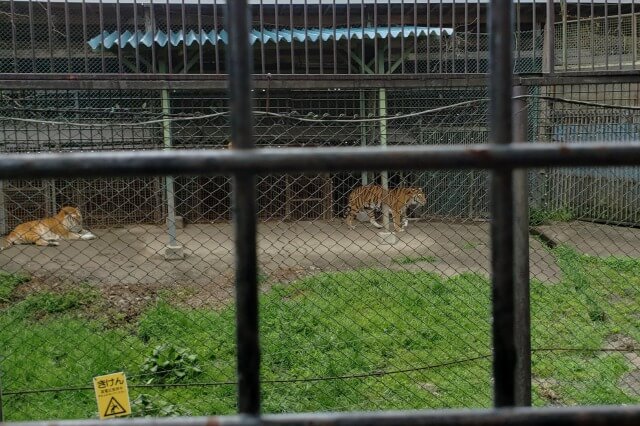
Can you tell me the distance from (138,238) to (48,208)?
2938mm

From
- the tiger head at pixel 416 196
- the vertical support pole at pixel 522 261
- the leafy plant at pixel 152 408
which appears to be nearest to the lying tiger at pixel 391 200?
the tiger head at pixel 416 196

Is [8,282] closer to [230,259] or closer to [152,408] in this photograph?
[230,259]

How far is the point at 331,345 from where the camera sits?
19.7 ft

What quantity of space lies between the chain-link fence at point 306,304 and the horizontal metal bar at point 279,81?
0.65ft

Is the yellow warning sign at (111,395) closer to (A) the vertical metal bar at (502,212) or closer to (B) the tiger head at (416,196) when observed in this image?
(A) the vertical metal bar at (502,212)

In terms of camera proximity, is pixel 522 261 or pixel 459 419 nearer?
pixel 459 419

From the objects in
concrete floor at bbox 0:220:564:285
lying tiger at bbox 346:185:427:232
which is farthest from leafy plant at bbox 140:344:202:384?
lying tiger at bbox 346:185:427:232

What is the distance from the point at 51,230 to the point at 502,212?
10032 mm

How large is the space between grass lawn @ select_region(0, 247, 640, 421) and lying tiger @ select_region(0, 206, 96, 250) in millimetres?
2358

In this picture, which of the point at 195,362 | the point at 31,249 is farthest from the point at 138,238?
the point at 195,362

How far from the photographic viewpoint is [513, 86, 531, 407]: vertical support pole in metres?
3.50

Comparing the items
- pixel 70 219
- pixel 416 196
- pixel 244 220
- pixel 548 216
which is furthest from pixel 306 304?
pixel 244 220

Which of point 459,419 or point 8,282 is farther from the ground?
point 459,419

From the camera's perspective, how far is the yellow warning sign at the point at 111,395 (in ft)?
12.4
